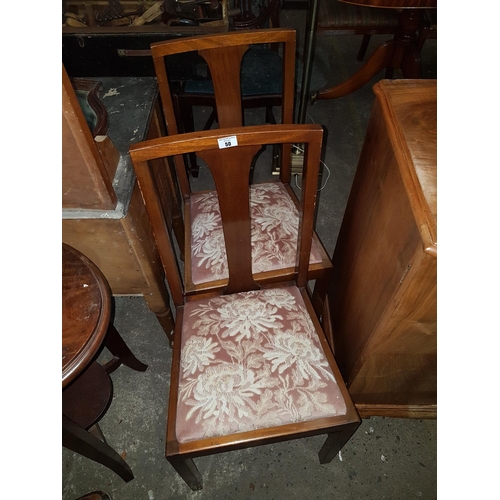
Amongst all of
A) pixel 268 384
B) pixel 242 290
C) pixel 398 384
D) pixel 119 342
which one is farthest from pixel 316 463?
pixel 119 342

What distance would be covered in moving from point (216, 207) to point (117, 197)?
392 millimetres

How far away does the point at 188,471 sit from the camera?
1.11 m

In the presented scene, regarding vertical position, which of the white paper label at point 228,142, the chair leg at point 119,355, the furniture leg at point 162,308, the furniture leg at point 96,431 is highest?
the white paper label at point 228,142

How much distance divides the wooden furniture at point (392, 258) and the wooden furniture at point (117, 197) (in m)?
Result: 0.72

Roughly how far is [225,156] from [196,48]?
472 mm

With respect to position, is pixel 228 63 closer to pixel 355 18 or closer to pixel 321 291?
pixel 321 291

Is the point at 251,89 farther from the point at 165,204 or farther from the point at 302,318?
the point at 302,318

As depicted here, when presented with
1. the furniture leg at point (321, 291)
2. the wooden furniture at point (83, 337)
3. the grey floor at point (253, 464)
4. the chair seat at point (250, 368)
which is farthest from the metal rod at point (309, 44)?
the grey floor at point (253, 464)

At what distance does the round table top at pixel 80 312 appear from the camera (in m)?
0.83

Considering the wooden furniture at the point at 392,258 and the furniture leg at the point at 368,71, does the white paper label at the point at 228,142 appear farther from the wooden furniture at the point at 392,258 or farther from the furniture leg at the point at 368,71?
the furniture leg at the point at 368,71

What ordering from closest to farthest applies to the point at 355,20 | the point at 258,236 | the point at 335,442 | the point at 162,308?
the point at 335,442
the point at 258,236
the point at 162,308
the point at 355,20

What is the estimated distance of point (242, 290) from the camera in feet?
4.09

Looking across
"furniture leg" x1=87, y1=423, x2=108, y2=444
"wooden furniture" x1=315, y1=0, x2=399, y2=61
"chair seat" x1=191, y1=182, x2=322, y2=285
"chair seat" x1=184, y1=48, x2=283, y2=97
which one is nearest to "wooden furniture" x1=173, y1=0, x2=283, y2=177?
"chair seat" x1=184, y1=48, x2=283, y2=97

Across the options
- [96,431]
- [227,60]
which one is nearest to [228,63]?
[227,60]
